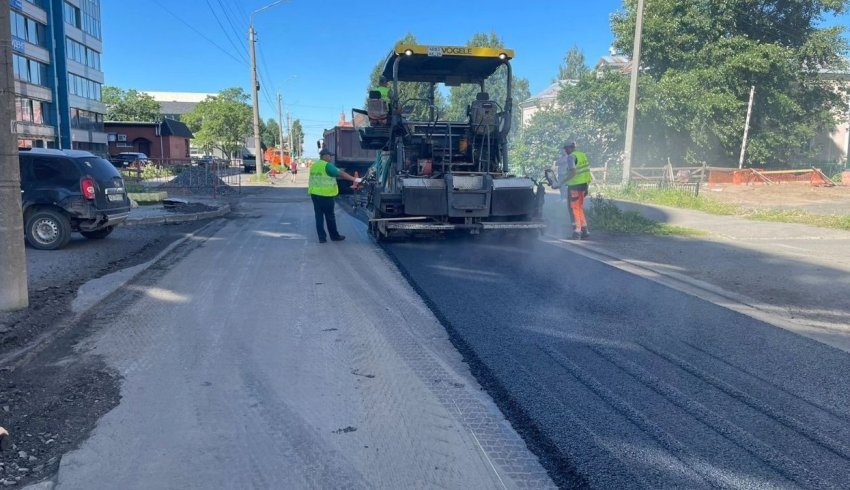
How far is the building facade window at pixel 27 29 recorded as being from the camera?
37.9 m

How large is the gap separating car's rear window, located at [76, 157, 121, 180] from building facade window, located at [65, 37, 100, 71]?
147 feet

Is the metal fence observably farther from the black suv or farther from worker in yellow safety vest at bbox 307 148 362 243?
worker in yellow safety vest at bbox 307 148 362 243

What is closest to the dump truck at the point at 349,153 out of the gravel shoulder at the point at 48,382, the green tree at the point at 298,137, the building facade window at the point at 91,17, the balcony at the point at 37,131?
the gravel shoulder at the point at 48,382

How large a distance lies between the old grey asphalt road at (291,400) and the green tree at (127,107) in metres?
84.2

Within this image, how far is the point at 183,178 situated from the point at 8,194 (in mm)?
19489

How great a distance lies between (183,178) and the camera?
79.5ft

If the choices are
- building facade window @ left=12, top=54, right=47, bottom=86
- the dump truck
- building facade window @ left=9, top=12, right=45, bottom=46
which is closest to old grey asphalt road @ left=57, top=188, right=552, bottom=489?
the dump truck

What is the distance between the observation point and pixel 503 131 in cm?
1062

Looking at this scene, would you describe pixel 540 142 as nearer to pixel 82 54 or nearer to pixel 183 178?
pixel 183 178

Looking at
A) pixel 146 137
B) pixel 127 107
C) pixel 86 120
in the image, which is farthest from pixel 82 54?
pixel 127 107

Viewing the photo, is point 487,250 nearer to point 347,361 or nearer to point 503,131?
point 503,131

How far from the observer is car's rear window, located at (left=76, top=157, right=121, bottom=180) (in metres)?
10.1

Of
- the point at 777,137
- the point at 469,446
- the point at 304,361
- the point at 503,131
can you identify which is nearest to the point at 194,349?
the point at 304,361

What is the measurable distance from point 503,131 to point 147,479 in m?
8.60
